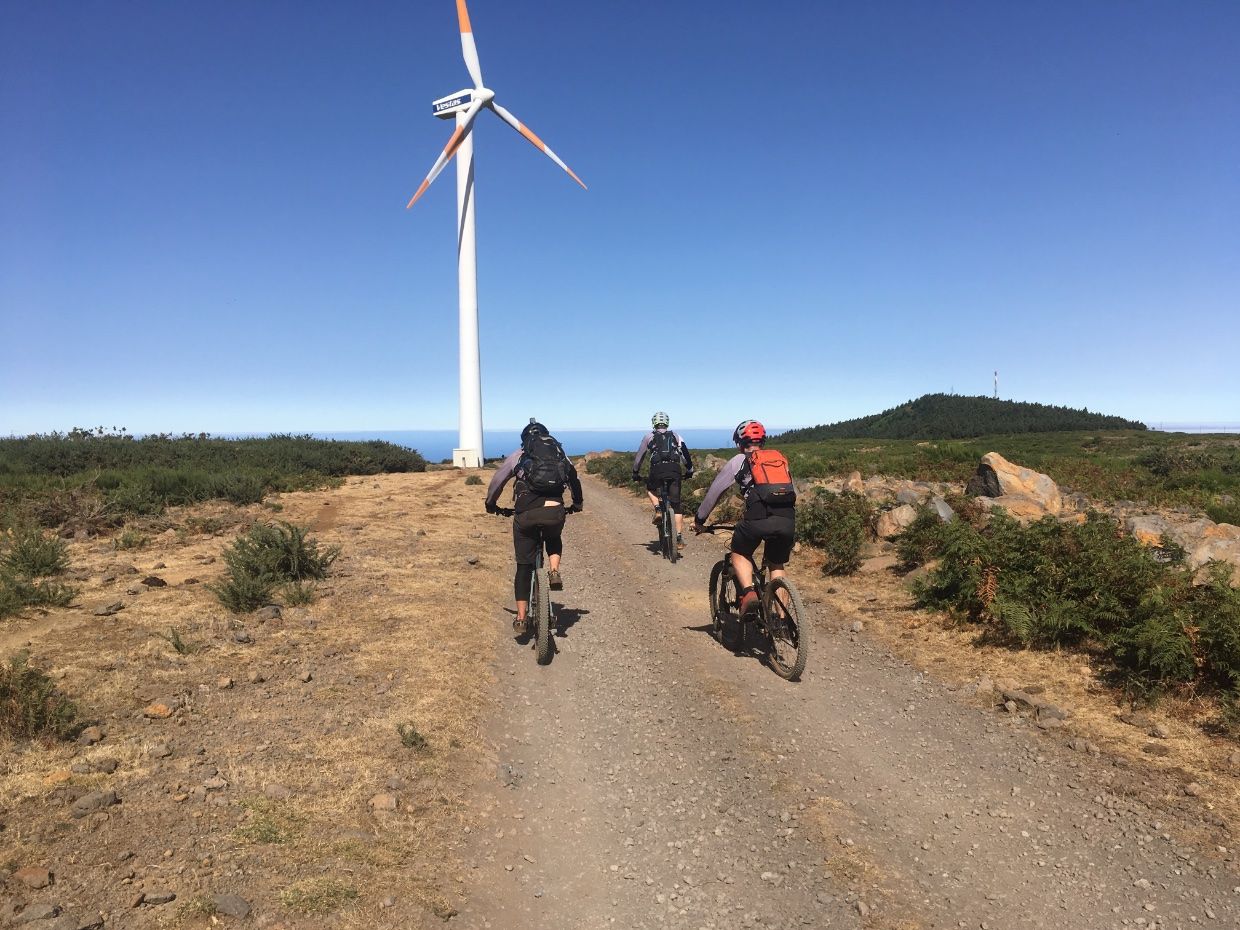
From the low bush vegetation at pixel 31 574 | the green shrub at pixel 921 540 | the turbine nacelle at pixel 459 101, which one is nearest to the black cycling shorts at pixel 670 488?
the green shrub at pixel 921 540

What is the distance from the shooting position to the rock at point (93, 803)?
422 centimetres

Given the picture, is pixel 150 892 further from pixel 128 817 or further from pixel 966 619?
pixel 966 619

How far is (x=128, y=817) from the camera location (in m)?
4.25

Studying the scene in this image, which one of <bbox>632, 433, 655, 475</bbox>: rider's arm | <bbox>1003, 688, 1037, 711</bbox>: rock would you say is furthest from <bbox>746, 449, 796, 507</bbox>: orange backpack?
<bbox>632, 433, 655, 475</bbox>: rider's arm

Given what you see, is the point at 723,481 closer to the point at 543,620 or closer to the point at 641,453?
the point at 543,620

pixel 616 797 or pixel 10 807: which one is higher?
pixel 10 807

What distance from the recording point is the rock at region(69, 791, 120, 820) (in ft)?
13.9

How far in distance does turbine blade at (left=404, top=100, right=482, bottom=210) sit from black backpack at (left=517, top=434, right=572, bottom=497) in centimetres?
3945

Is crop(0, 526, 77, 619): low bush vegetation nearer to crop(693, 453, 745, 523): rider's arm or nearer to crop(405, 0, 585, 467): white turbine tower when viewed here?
crop(693, 453, 745, 523): rider's arm

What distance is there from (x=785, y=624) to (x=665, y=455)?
6873 mm

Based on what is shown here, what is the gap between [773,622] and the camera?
24.8ft

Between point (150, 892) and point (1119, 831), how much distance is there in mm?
6112

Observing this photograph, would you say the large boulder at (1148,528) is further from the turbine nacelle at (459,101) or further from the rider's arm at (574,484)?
the turbine nacelle at (459,101)

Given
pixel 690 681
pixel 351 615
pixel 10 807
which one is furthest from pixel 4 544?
pixel 690 681
